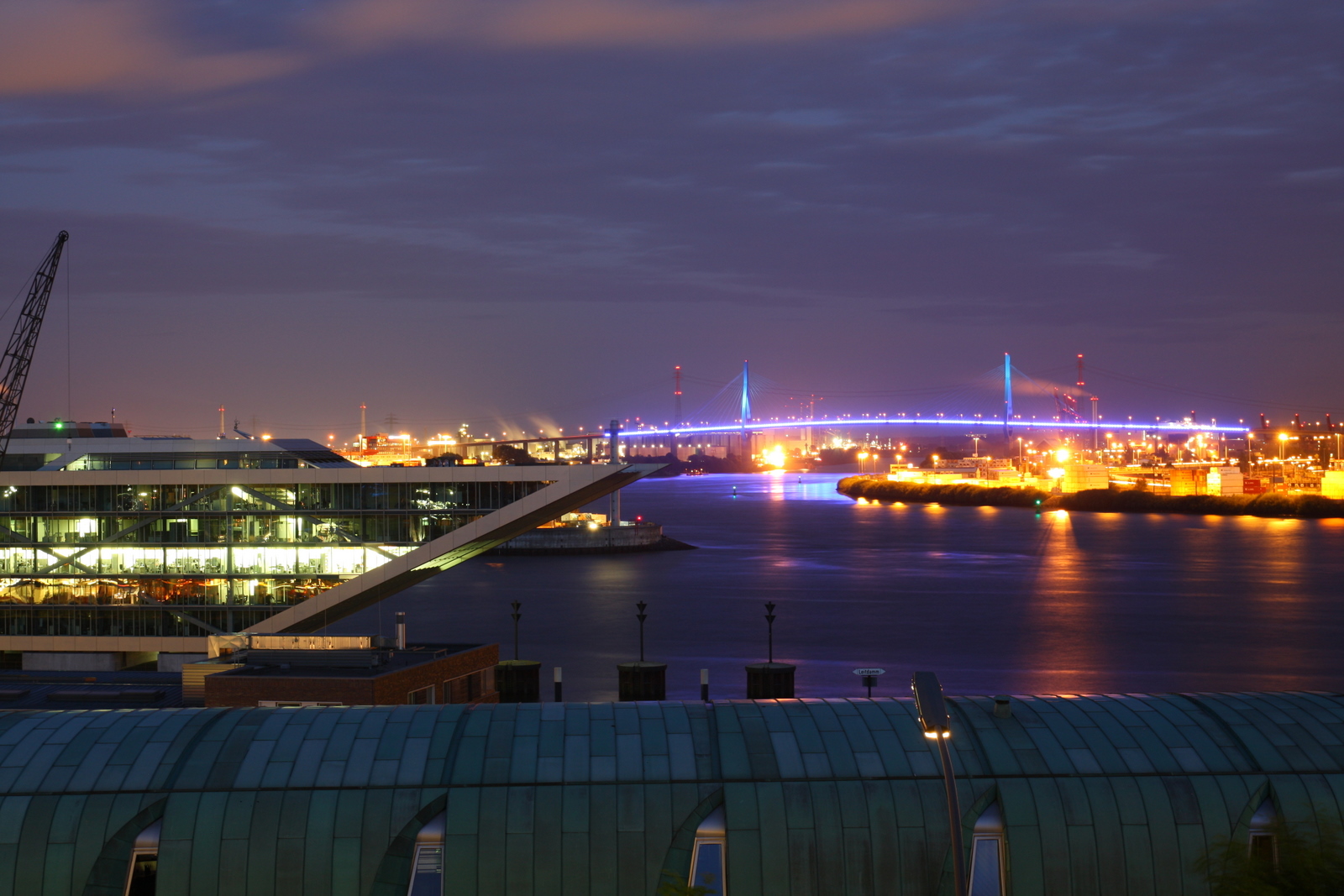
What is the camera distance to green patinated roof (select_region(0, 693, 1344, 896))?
8070mm

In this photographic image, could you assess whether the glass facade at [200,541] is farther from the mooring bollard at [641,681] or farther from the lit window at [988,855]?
the lit window at [988,855]

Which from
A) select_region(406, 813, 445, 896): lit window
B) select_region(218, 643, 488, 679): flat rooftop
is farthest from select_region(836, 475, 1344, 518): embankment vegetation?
select_region(406, 813, 445, 896): lit window

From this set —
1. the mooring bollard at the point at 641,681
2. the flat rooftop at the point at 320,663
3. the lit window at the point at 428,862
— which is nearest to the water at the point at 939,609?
the mooring bollard at the point at 641,681

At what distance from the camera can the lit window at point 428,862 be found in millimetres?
8047

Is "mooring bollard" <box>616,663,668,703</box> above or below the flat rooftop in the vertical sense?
below

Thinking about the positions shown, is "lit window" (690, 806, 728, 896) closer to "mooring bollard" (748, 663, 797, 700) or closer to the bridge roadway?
"mooring bollard" (748, 663, 797, 700)

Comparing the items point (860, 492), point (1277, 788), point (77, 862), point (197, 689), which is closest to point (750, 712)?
point (1277, 788)

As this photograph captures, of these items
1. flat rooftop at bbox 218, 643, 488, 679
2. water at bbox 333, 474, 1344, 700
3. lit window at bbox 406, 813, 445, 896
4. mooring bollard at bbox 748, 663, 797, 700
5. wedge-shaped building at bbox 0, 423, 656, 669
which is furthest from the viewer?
water at bbox 333, 474, 1344, 700

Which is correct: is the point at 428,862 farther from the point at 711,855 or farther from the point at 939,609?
the point at 939,609

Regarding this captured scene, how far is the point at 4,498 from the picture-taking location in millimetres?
25734

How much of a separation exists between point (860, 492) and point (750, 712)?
123m

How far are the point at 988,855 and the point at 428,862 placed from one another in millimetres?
3521

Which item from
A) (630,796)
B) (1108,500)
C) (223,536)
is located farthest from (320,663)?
(1108,500)

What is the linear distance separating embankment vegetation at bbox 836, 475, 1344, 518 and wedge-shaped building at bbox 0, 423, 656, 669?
7929 centimetres
